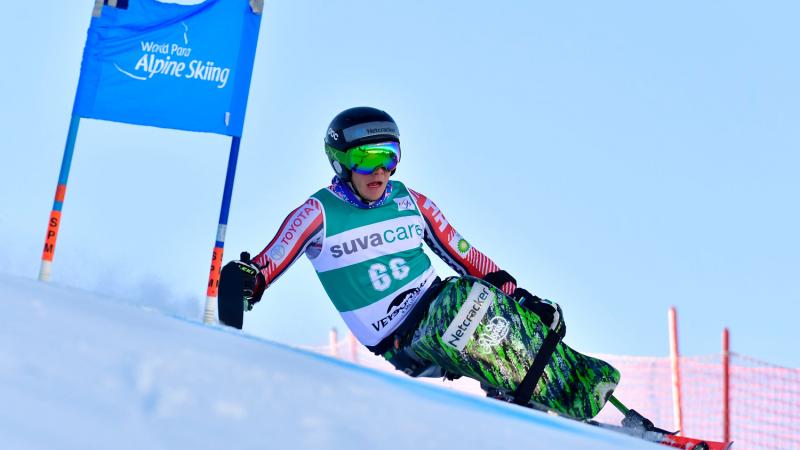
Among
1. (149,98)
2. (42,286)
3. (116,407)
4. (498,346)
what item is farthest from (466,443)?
(149,98)

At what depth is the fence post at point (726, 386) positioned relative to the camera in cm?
852

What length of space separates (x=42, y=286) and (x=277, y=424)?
2.39 feet

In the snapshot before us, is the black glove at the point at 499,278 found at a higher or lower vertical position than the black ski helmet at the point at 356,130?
lower

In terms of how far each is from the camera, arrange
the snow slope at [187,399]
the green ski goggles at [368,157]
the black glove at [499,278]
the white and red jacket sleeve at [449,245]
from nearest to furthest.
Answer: the snow slope at [187,399], the green ski goggles at [368,157], the black glove at [499,278], the white and red jacket sleeve at [449,245]

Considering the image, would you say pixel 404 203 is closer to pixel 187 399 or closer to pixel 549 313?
pixel 549 313

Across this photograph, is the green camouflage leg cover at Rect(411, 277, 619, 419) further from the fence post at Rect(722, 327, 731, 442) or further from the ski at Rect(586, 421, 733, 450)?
the fence post at Rect(722, 327, 731, 442)

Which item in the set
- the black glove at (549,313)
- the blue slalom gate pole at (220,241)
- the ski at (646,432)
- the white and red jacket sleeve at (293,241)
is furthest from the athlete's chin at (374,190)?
the blue slalom gate pole at (220,241)

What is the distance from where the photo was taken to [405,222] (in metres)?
4.14

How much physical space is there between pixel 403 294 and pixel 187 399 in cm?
291

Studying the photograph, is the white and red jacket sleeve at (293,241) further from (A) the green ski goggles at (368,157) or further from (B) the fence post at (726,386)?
(B) the fence post at (726,386)

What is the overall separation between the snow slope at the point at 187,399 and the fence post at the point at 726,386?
310 inches

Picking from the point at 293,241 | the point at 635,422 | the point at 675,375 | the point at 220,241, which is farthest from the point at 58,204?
the point at 675,375

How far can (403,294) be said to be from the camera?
3.92 meters

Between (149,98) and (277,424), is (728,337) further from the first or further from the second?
(277,424)
